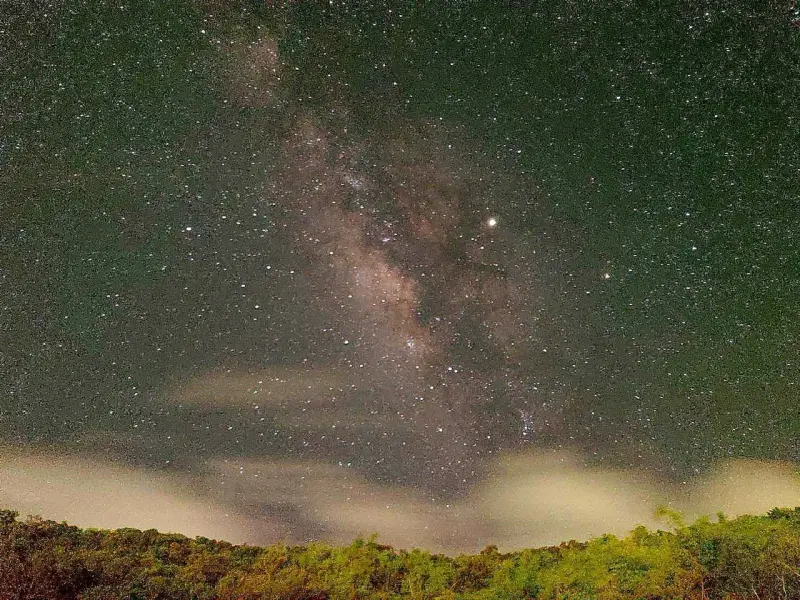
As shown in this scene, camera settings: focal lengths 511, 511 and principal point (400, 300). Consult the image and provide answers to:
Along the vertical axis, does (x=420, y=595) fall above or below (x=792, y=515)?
below

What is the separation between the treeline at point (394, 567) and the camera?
12.7 meters

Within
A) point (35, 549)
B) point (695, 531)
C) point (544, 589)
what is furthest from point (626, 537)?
point (35, 549)

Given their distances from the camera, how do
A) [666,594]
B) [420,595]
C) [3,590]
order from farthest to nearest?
[420,595]
[666,594]
[3,590]

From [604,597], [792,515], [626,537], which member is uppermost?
[792,515]

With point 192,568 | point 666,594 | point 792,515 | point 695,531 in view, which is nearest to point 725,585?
point 666,594

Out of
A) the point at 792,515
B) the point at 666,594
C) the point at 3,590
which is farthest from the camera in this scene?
the point at 792,515

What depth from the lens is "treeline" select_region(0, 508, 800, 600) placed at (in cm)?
1269

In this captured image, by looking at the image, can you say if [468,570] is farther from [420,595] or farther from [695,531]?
[695,531]

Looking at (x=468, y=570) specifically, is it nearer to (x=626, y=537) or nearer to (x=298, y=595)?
(x=626, y=537)

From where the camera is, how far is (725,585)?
1595 cm

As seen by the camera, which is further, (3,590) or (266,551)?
(266,551)

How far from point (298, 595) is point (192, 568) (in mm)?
3727

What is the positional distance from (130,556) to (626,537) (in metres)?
21.2

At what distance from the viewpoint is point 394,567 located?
76.6 feet
